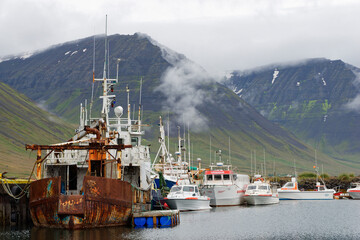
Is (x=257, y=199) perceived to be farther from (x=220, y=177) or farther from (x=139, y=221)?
(x=139, y=221)

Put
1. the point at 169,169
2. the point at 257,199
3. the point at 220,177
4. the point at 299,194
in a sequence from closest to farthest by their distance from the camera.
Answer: the point at 220,177, the point at 257,199, the point at 169,169, the point at 299,194

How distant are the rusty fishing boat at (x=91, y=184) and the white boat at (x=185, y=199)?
9.65 m

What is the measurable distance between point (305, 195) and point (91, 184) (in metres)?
78.3

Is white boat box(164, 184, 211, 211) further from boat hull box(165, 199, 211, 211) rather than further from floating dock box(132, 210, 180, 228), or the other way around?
floating dock box(132, 210, 180, 228)

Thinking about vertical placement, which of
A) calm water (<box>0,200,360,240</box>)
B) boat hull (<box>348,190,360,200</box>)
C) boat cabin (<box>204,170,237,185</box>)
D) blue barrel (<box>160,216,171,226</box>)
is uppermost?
boat cabin (<box>204,170,237,185</box>)

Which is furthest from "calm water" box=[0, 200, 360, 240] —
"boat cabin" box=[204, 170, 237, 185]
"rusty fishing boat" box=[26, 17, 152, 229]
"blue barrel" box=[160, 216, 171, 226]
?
"boat cabin" box=[204, 170, 237, 185]

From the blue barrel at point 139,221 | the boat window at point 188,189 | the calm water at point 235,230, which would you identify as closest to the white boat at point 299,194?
the calm water at point 235,230

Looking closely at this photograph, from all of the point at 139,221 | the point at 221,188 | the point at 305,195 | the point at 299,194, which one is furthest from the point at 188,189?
the point at 305,195

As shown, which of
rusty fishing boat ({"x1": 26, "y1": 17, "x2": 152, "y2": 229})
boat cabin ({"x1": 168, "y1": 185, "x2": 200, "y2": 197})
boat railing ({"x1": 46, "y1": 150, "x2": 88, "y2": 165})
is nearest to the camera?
rusty fishing boat ({"x1": 26, "y1": 17, "x2": 152, "y2": 229})

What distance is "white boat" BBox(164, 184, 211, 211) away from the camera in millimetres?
73300

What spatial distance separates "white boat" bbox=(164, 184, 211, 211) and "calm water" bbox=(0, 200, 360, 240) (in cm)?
137

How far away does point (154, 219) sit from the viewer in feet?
179

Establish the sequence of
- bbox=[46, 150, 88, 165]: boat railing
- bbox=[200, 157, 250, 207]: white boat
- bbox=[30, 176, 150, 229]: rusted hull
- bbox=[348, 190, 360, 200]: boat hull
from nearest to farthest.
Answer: bbox=[30, 176, 150, 229]: rusted hull, bbox=[46, 150, 88, 165]: boat railing, bbox=[200, 157, 250, 207]: white boat, bbox=[348, 190, 360, 200]: boat hull

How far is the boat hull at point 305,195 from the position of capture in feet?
384
